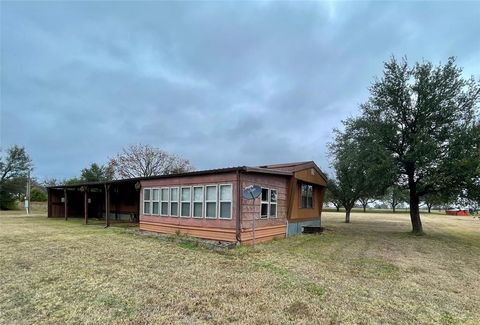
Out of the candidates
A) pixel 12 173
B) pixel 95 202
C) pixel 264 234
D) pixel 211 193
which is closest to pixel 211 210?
pixel 211 193

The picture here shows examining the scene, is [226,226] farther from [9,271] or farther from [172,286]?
[9,271]

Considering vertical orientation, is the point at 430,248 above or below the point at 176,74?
below

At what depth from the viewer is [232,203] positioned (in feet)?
36.9

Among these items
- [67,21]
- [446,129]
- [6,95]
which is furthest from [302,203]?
[6,95]

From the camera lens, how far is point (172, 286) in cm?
612

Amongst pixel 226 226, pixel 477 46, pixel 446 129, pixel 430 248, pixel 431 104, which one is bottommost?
pixel 430 248

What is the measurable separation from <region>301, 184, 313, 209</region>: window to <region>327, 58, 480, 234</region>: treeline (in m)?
2.46

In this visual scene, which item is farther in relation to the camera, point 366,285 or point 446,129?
point 446,129

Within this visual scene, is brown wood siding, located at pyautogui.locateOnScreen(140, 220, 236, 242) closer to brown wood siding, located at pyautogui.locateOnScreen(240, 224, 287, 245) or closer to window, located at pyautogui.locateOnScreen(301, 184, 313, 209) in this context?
brown wood siding, located at pyautogui.locateOnScreen(240, 224, 287, 245)

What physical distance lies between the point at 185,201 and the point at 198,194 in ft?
3.04

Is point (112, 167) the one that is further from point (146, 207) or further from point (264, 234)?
point (264, 234)

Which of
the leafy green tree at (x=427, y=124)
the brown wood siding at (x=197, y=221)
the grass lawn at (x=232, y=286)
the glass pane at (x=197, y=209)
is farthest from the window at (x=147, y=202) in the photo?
the leafy green tree at (x=427, y=124)

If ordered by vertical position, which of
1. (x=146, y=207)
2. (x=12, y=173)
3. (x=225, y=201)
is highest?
(x=12, y=173)

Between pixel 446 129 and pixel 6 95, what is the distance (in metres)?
33.1
